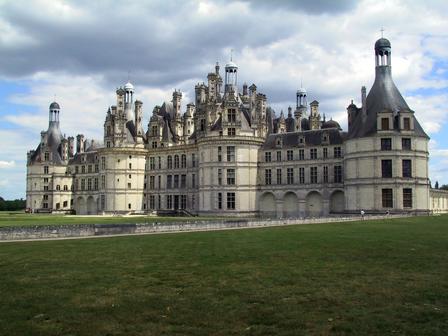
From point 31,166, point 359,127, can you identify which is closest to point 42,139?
point 31,166

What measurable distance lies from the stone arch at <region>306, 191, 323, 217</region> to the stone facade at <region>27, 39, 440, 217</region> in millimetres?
141

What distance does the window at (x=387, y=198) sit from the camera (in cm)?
5709

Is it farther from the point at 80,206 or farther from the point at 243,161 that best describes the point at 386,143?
the point at 80,206

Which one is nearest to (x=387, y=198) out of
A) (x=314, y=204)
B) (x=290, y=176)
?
(x=314, y=204)

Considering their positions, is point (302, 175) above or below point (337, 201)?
above

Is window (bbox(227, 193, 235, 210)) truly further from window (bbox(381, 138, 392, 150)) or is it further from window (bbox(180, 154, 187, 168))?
window (bbox(381, 138, 392, 150))

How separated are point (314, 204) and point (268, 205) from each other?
6856 millimetres

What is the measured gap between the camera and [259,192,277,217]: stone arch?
226 feet

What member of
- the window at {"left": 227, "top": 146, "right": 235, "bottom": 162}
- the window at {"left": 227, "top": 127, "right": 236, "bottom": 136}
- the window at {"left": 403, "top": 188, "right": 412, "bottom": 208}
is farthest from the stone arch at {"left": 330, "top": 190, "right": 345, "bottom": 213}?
the window at {"left": 227, "top": 127, "right": 236, "bottom": 136}

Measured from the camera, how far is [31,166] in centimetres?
9962

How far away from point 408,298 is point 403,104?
5329cm

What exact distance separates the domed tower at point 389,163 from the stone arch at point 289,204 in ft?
31.0

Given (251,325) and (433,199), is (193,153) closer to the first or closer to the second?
(433,199)

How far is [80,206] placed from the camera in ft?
315
